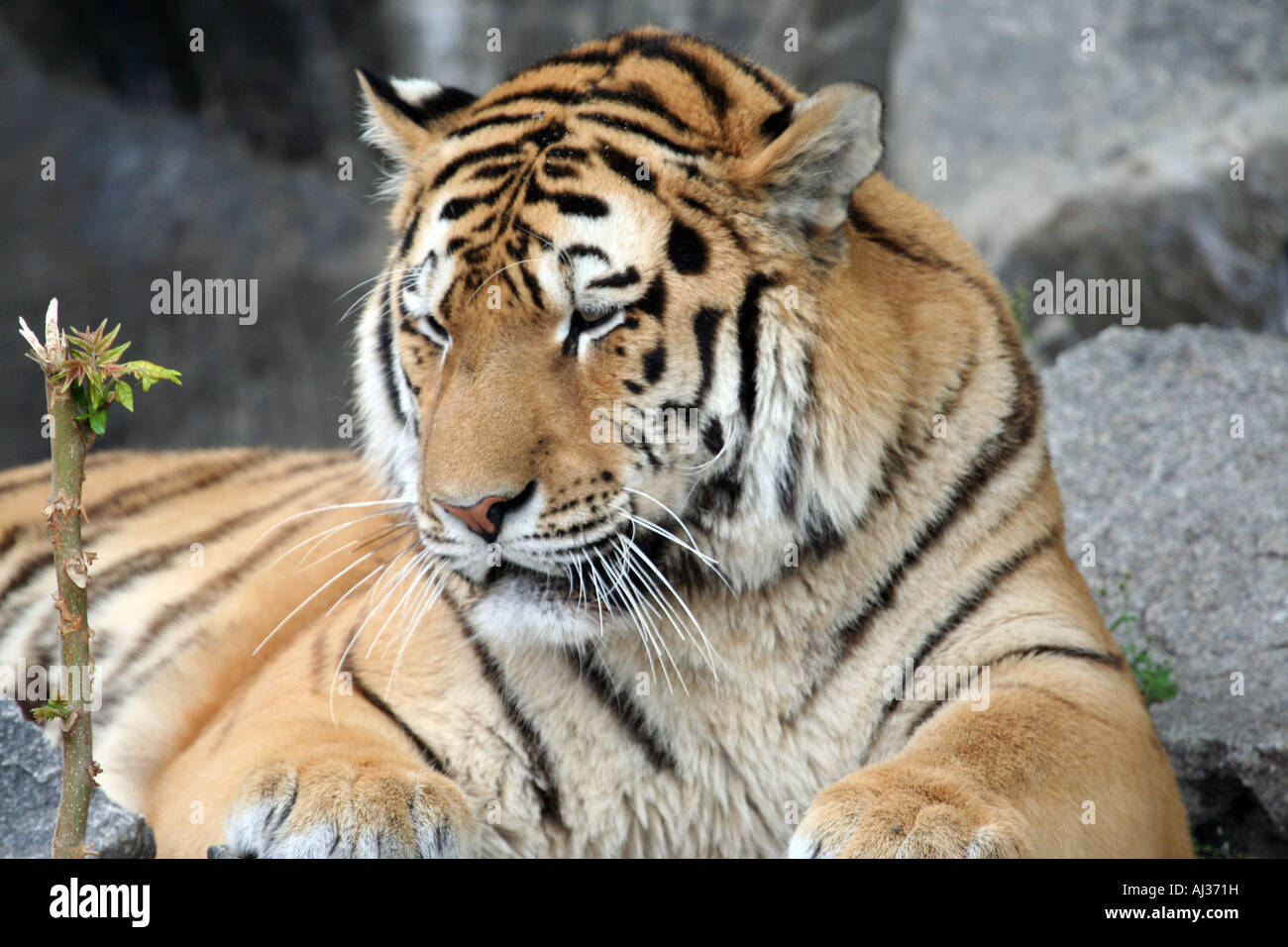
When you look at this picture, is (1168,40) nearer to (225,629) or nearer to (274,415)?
(225,629)

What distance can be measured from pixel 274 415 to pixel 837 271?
558cm

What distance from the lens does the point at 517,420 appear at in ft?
6.30

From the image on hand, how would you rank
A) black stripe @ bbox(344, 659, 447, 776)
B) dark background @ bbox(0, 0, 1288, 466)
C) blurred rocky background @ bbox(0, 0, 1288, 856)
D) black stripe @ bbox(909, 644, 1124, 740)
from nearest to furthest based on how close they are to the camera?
black stripe @ bbox(909, 644, 1124, 740), black stripe @ bbox(344, 659, 447, 776), blurred rocky background @ bbox(0, 0, 1288, 856), dark background @ bbox(0, 0, 1288, 466)

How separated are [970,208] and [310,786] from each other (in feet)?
12.4

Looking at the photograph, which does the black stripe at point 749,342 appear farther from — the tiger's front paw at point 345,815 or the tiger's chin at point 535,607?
the tiger's front paw at point 345,815

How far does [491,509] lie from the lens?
74.7 inches

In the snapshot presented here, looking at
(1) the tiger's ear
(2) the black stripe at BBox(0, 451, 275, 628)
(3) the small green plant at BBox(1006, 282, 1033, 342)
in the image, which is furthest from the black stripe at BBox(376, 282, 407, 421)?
(3) the small green plant at BBox(1006, 282, 1033, 342)

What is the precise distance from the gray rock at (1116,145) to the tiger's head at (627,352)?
2707 millimetres

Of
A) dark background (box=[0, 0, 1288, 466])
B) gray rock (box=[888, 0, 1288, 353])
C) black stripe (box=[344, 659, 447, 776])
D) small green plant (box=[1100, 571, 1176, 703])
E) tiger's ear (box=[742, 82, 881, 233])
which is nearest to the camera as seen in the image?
tiger's ear (box=[742, 82, 881, 233])

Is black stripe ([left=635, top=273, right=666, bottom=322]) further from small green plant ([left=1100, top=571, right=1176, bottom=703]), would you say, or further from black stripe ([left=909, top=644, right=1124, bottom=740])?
small green plant ([left=1100, top=571, right=1176, bottom=703])

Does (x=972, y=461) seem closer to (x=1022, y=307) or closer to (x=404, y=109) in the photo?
(x=404, y=109)

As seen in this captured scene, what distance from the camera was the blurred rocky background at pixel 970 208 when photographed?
3.22 meters

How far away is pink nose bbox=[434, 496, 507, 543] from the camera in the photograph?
1888 millimetres

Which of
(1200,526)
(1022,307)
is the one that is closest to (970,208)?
(1022,307)
